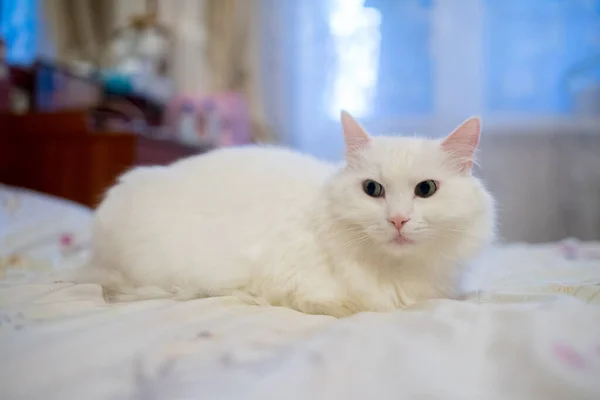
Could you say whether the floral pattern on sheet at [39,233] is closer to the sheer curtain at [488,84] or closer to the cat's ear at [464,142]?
the cat's ear at [464,142]

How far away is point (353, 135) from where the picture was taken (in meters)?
1.07

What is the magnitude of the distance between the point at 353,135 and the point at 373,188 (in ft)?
0.47

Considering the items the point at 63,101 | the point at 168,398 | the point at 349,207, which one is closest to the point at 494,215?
the point at 349,207

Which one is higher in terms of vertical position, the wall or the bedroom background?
the bedroom background

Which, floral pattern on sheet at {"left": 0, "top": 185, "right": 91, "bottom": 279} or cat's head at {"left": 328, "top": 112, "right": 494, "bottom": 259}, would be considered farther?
floral pattern on sheet at {"left": 0, "top": 185, "right": 91, "bottom": 279}

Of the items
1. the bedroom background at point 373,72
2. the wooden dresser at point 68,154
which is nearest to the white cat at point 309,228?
the wooden dresser at point 68,154

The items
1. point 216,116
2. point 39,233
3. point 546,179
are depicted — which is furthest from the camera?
point 216,116

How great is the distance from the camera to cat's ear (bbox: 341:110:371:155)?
3.48ft

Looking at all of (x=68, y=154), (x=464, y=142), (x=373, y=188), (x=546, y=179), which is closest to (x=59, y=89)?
(x=68, y=154)

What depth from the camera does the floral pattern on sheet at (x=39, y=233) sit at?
1538 mm

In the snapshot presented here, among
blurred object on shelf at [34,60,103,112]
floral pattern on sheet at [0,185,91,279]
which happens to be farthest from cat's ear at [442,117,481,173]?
blurred object on shelf at [34,60,103,112]

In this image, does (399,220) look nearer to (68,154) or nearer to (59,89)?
(68,154)

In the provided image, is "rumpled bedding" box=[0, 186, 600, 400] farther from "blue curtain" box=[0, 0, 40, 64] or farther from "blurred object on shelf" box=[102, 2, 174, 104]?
"blue curtain" box=[0, 0, 40, 64]

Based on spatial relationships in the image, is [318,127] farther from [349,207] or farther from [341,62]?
[349,207]
